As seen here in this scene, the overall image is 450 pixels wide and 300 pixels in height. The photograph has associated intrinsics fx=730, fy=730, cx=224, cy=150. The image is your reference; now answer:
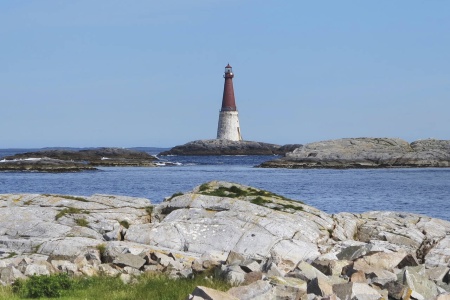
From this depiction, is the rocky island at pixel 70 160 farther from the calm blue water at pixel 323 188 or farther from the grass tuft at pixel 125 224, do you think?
the grass tuft at pixel 125 224

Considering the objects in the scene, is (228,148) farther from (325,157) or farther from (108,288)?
(108,288)

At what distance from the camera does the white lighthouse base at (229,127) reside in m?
158

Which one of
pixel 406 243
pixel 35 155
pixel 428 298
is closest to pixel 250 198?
pixel 406 243

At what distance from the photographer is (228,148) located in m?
166

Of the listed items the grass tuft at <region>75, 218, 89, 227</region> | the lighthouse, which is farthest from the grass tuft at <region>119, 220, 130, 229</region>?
the lighthouse

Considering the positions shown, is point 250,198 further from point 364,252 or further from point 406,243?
point 364,252

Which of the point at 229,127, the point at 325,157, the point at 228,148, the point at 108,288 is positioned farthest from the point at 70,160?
the point at 108,288

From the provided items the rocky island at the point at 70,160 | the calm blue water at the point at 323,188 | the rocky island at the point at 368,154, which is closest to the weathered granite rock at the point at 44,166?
the rocky island at the point at 70,160

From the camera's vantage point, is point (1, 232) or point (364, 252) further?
point (1, 232)

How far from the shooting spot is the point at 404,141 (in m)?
135

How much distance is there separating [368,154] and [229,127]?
149 ft

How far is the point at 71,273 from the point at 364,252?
23.1ft

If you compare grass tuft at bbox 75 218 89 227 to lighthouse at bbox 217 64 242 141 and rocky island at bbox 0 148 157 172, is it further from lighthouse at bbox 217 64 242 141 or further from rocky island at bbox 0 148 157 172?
lighthouse at bbox 217 64 242 141

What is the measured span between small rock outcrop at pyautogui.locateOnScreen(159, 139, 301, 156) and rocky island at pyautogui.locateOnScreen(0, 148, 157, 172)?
92.4ft
